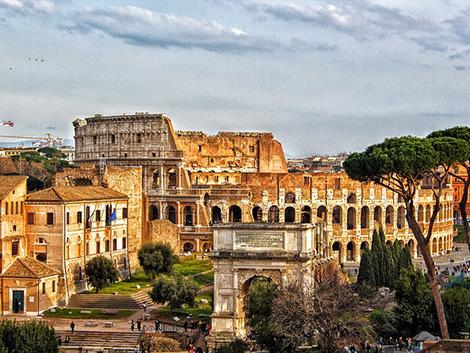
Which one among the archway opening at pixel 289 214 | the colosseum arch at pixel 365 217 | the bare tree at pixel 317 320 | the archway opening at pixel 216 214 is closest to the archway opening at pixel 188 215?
the archway opening at pixel 216 214

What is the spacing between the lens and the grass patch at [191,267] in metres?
66.3

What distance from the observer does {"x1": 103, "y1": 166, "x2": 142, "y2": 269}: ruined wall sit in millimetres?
68188

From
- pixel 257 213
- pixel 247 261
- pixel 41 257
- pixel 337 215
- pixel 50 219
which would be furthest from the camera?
pixel 337 215

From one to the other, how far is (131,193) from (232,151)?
147ft

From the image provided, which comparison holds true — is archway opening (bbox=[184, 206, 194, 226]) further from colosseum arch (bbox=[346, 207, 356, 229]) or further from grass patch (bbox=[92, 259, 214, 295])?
grass patch (bbox=[92, 259, 214, 295])

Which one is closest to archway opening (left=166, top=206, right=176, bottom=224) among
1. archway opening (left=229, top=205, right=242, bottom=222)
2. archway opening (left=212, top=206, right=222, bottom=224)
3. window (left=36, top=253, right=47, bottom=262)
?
archway opening (left=212, top=206, right=222, bottom=224)

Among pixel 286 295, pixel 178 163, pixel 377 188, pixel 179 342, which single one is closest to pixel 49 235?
pixel 179 342

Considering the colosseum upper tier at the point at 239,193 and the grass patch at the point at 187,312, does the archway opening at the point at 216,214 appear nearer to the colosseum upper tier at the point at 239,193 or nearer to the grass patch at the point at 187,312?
the colosseum upper tier at the point at 239,193

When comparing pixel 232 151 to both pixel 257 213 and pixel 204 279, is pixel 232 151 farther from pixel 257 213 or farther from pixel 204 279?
pixel 204 279

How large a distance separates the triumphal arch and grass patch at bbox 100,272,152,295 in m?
12.0

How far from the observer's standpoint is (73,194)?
58844mm

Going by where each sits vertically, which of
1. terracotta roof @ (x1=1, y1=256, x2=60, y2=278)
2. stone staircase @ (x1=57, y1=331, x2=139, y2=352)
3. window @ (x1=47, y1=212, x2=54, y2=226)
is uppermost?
window @ (x1=47, y1=212, x2=54, y2=226)

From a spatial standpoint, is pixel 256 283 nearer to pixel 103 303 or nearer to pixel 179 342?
pixel 179 342

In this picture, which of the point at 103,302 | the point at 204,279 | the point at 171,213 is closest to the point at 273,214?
the point at 171,213
